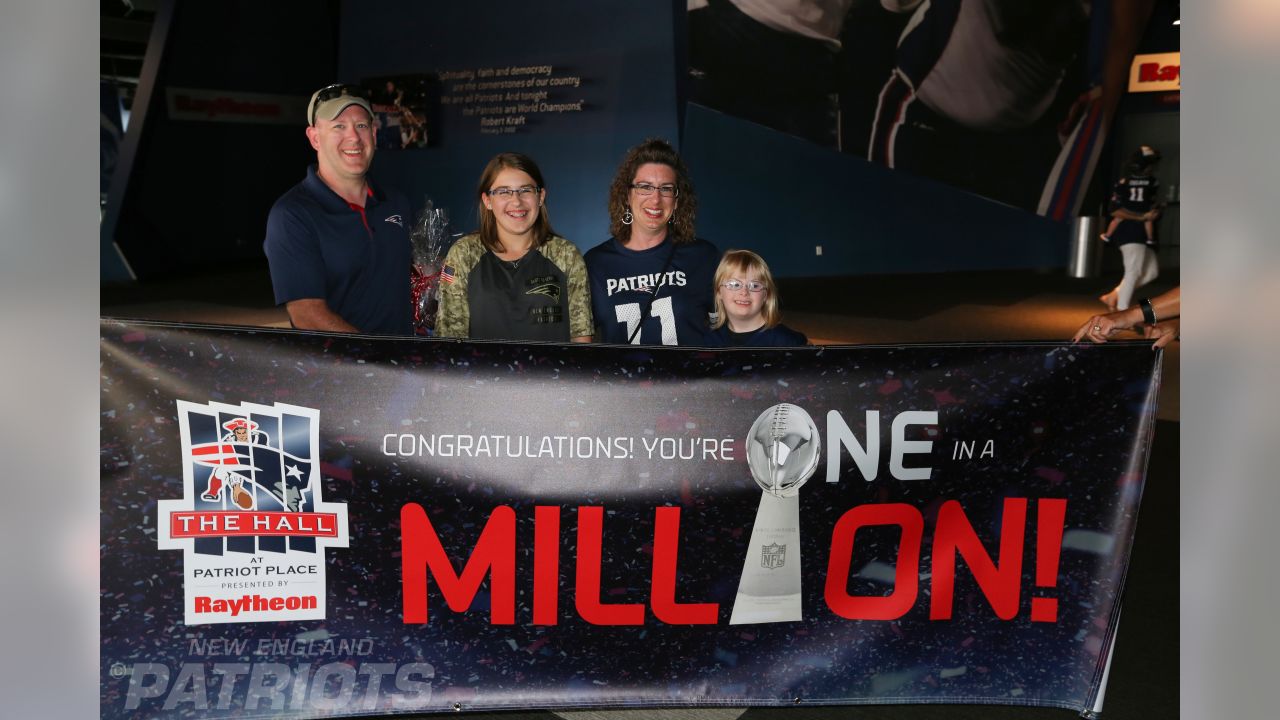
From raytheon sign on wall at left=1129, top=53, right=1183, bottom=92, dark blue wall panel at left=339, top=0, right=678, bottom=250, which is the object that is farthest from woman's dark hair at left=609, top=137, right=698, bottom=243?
raytheon sign on wall at left=1129, top=53, right=1183, bottom=92

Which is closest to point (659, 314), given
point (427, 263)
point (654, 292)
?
point (654, 292)

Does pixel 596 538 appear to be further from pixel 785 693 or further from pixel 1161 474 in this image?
pixel 1161 474

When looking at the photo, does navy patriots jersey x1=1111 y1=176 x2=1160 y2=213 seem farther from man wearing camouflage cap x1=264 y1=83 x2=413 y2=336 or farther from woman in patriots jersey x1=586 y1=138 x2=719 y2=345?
man wearing camouflage cap x1=264 y1=83 x2=413 y2=336

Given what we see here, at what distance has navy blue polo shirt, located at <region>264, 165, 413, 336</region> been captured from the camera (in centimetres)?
331

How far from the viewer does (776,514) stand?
2629mm

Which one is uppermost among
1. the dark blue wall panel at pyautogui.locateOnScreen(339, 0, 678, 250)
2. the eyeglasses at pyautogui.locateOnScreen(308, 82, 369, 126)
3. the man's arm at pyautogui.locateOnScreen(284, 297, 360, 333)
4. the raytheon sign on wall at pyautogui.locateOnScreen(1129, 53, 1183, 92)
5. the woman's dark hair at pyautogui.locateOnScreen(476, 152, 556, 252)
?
the raytheon sign on wall at pyautogui.locateOnScreen(1129, 53, 1183, 92)

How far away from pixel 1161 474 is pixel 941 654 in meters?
2.93

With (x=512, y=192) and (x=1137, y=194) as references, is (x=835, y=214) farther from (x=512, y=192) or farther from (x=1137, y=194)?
(x=512, y=192)

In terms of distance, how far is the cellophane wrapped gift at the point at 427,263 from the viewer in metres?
3.82

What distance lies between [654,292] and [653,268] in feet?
0.27

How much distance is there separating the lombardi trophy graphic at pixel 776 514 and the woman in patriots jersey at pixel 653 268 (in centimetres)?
88

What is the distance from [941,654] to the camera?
8.89 feet

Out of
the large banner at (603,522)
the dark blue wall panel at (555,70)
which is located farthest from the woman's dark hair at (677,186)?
the dark blue wall panel at (555,70)
